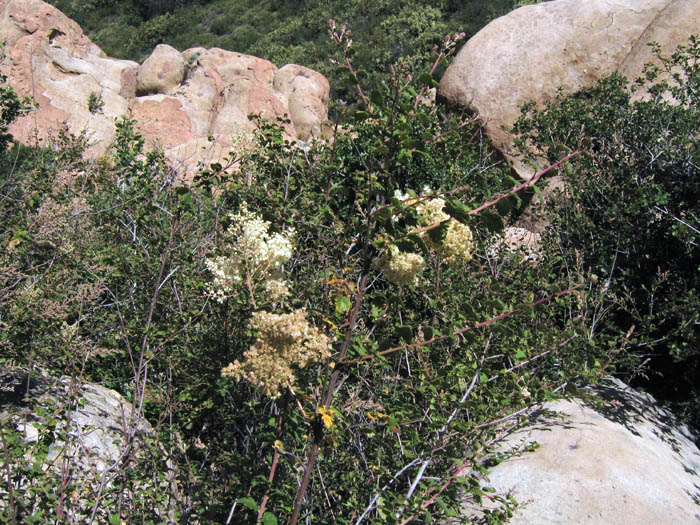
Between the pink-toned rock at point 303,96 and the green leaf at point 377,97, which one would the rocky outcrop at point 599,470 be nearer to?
the green leaf at point 377,97

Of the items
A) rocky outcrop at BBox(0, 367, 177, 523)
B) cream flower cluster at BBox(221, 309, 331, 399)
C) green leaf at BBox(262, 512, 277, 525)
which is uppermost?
cream flower cluster at BBox(221, 309, 331, 399)

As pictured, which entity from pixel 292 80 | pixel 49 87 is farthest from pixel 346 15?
pixel 49 87

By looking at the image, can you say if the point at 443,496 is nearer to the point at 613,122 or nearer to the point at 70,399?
the point at 70,399

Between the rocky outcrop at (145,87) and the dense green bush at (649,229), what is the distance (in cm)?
595

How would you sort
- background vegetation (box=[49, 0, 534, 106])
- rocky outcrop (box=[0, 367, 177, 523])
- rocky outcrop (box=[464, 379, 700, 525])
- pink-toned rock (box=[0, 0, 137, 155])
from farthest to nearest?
1. background vegetation (box=[49, 0, 534, 106])
2. pink-toned rock (box=[0, 0, 137, 155])
3. rocky outcrop (box=[464, 379, 700, 525])
4. rocky outcrop (box=[0, 367, 177, 523])

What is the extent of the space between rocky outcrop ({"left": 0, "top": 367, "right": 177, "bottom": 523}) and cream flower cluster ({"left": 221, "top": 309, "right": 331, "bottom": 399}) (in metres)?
0.82

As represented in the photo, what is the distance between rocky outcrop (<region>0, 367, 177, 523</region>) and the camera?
212cm

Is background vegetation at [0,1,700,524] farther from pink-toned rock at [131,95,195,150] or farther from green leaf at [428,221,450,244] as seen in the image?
pink-toned rock at [131,95,195,150]

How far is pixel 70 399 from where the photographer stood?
2492 mm

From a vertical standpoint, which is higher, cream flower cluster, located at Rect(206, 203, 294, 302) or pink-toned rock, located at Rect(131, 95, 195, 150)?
cream flower cluster, located at Rect(206, 203, 294, 302)

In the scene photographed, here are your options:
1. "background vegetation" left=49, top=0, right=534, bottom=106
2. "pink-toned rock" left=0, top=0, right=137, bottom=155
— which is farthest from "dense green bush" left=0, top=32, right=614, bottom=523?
"background vegetation" left=49, top=0, right=534, bottom=106

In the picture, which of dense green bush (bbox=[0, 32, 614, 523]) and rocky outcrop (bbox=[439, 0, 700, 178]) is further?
rocky outcrop (bbox=[439, 0, 700, 178])

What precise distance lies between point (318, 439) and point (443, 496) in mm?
888

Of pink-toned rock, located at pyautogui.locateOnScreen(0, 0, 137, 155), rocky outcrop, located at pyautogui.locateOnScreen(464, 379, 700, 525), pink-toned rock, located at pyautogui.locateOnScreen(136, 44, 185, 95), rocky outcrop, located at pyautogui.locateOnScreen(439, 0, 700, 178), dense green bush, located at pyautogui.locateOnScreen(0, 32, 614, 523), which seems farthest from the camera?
pink-toned rock, located at pyautogui.locateOnScreen(136, 44, 185, 95)
